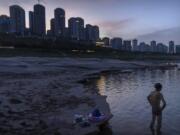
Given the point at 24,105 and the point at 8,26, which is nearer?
the point at 24,105

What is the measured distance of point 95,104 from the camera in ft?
62.1

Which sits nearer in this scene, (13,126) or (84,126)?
(13,126)

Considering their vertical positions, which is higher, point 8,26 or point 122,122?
point 8,26

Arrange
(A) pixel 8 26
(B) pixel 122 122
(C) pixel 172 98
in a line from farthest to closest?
(A) pixel 8 26 → (C) pixel 172 98 → (B) pixel 122 122

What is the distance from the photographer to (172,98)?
24.7 meters

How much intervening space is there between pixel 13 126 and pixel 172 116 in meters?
8.94

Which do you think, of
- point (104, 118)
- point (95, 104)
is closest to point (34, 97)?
point (95, 104)

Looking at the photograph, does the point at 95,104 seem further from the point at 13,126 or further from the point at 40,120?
the point at 13,126

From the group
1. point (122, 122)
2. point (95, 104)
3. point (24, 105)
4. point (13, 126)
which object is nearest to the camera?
point (13, 126)

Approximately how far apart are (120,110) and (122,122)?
3.43 metres

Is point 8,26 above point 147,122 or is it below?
above

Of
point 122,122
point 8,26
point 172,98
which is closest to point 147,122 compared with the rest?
point 122,122

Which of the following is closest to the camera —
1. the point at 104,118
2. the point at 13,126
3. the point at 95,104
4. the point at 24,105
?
the point at 13,126

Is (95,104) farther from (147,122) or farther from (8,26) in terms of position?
(8,26)
